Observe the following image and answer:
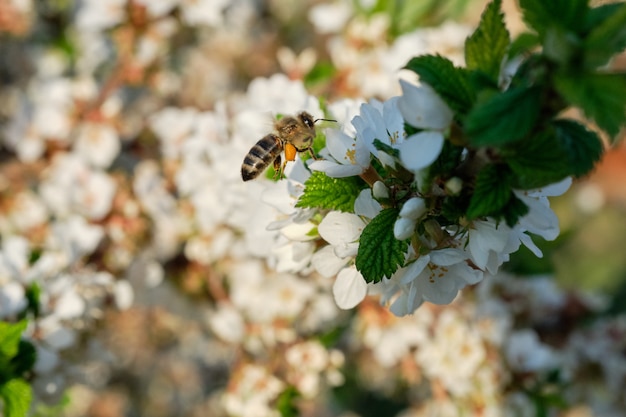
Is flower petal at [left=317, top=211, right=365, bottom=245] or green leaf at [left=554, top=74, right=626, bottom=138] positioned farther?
flower petal at [left=317, top=211, right=365, bottom=245]

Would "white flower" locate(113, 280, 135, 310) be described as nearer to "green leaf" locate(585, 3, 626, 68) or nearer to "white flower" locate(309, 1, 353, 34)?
"white flower" locate(309, 1, 353, 34)

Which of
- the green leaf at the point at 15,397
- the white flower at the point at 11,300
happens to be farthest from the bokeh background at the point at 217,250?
the green leaf at the point at 15,397

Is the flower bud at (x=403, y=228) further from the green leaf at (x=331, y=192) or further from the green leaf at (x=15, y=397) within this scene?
the green leaf at (x=15, y=397)

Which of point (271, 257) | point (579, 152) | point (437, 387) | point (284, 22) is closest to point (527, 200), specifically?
point (579, 152)

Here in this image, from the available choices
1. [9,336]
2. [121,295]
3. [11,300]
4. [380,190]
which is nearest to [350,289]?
[380,190]

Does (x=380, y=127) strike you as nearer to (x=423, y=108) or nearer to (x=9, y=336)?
(x=423, y=108)

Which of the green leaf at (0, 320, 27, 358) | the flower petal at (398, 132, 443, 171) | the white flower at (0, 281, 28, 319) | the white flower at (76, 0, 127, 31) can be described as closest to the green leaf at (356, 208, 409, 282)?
the flower petal at (398, 132, 443, 171)
